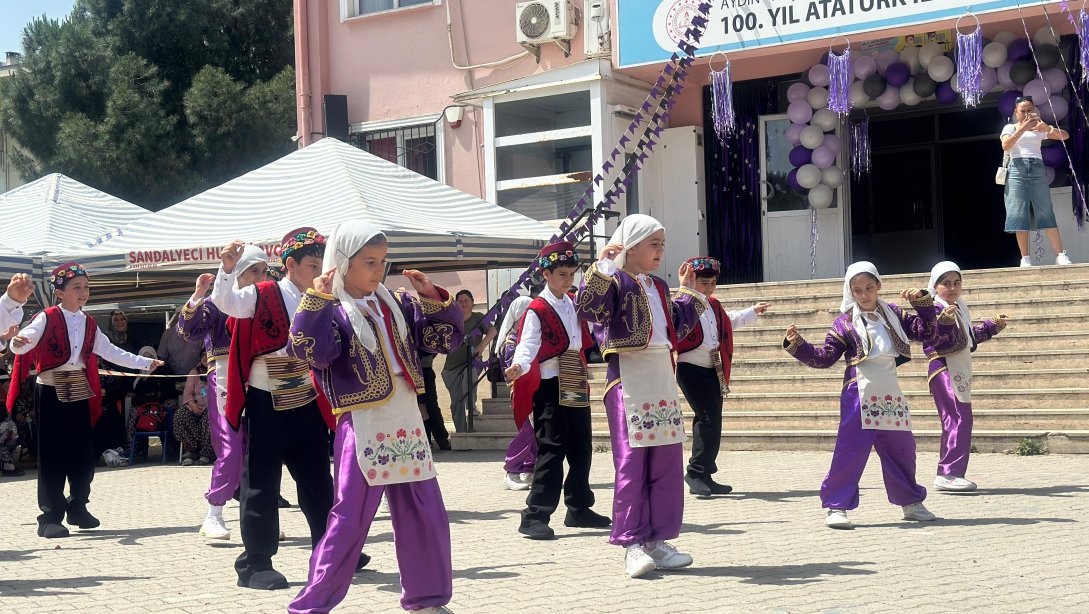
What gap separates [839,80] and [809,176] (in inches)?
57.1

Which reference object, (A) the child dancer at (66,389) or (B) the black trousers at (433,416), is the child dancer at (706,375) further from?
(B) the black trousers at (433,416)

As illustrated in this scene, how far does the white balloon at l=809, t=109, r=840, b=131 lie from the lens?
52.0 ft

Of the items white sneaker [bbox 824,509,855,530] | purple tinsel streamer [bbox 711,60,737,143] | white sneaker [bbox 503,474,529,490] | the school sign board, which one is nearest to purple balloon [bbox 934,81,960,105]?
the school sign board

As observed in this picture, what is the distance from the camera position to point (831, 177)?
1606cm

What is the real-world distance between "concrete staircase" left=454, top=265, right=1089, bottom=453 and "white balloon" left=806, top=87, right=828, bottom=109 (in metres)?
2.97

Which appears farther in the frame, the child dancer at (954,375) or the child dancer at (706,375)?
the child dancer at (706,375)

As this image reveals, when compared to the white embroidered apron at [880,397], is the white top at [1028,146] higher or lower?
higher

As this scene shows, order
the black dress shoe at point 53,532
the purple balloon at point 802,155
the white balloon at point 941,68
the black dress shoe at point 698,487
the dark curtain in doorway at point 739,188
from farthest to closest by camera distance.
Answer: the dark curtain in doorway at point 739,188 → the purple balloon at point 802,155 → the white balloon at point 941,68 → the black dress shoe at point 698,487 → the black dress shoe at point 53,532

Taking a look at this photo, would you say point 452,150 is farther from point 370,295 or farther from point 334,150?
point 370,295

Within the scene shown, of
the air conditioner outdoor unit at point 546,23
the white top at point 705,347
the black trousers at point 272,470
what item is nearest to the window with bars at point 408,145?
the air conditioner outdoor unit at point 546,23

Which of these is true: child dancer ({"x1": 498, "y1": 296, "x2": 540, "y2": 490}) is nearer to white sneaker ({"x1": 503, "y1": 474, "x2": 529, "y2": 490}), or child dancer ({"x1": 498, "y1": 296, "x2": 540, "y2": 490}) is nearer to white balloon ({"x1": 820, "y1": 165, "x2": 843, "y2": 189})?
white sneaker ({"x1": 503, "y1": 474, "x2": 529, "y2": 490})

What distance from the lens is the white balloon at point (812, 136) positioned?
52.3ft

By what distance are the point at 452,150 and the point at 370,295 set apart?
43.5 feet

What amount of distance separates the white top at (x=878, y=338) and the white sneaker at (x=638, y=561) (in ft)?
7.31
